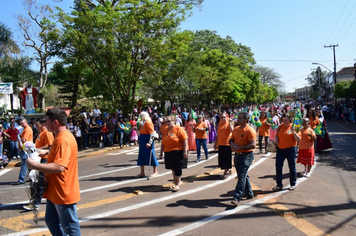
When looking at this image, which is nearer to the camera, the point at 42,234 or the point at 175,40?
the point at 42,234

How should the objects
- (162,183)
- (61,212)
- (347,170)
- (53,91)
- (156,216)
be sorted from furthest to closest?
(53,91)
(347,170)
(162,183)
(156,216)
(61,212)

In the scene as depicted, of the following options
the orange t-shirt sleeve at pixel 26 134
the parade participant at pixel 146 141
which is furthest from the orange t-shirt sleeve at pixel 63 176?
the orange t-shirt sleeve at pixel 26 134

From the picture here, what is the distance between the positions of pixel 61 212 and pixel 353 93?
3953cm

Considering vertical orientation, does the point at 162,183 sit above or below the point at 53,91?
below

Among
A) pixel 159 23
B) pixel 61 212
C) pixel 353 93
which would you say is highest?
pixel 159 23

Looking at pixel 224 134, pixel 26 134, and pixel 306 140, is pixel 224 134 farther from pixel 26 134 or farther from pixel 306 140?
pixel 26 134

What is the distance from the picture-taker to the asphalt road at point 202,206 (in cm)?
525

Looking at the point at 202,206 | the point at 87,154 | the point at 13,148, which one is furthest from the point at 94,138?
the point at 202,206

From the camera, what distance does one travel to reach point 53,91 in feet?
168

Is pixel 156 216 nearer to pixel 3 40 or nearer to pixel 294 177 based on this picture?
pixel 294 177

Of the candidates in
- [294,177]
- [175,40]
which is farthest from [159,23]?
[294,177]

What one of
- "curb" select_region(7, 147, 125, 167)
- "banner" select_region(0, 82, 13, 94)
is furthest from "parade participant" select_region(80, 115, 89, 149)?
"banner" select_region(0, 82, 13, 94)

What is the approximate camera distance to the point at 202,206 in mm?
6387

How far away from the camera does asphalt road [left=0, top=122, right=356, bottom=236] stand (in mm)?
5250
